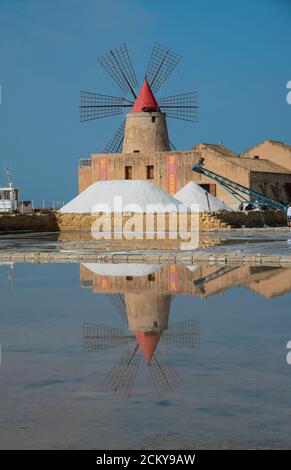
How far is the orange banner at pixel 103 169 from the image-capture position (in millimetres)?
30938

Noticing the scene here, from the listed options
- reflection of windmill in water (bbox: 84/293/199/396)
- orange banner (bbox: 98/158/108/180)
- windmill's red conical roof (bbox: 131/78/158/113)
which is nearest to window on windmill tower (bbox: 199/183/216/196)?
orange banner (bbox: 98/158/108/180)

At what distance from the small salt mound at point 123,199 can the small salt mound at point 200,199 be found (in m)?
1.02

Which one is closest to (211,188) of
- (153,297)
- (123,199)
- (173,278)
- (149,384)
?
(123,199)

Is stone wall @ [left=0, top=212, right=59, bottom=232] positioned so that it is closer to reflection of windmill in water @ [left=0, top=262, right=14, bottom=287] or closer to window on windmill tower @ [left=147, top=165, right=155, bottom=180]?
window on windmill tower @ [left=147, top=165, right=155, bottom=180]

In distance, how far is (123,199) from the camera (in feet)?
72.9

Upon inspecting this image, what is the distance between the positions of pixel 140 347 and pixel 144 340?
0.59 ft

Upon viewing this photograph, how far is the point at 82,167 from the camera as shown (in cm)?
3253

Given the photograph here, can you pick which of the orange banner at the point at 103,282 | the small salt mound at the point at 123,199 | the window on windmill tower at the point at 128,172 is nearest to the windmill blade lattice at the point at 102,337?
the orange banner at the point at 103,282

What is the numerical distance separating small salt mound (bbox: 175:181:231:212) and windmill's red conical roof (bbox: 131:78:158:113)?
284 inches

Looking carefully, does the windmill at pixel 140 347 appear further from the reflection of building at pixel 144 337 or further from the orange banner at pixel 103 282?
the orange banner at pixel 103 282

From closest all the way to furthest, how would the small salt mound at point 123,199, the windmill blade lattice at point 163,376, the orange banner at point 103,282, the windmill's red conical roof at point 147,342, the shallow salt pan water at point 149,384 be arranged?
the shallow salt pan water at point 149,384 → the windmill blade lattice at point 163,376 → the windmill's red conical roof at point 147,342 → the orange banner at point 103,282 → the small salt mound at point 123,199

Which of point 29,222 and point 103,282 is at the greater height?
point 29,222

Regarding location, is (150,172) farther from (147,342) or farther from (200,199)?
(147,342)
